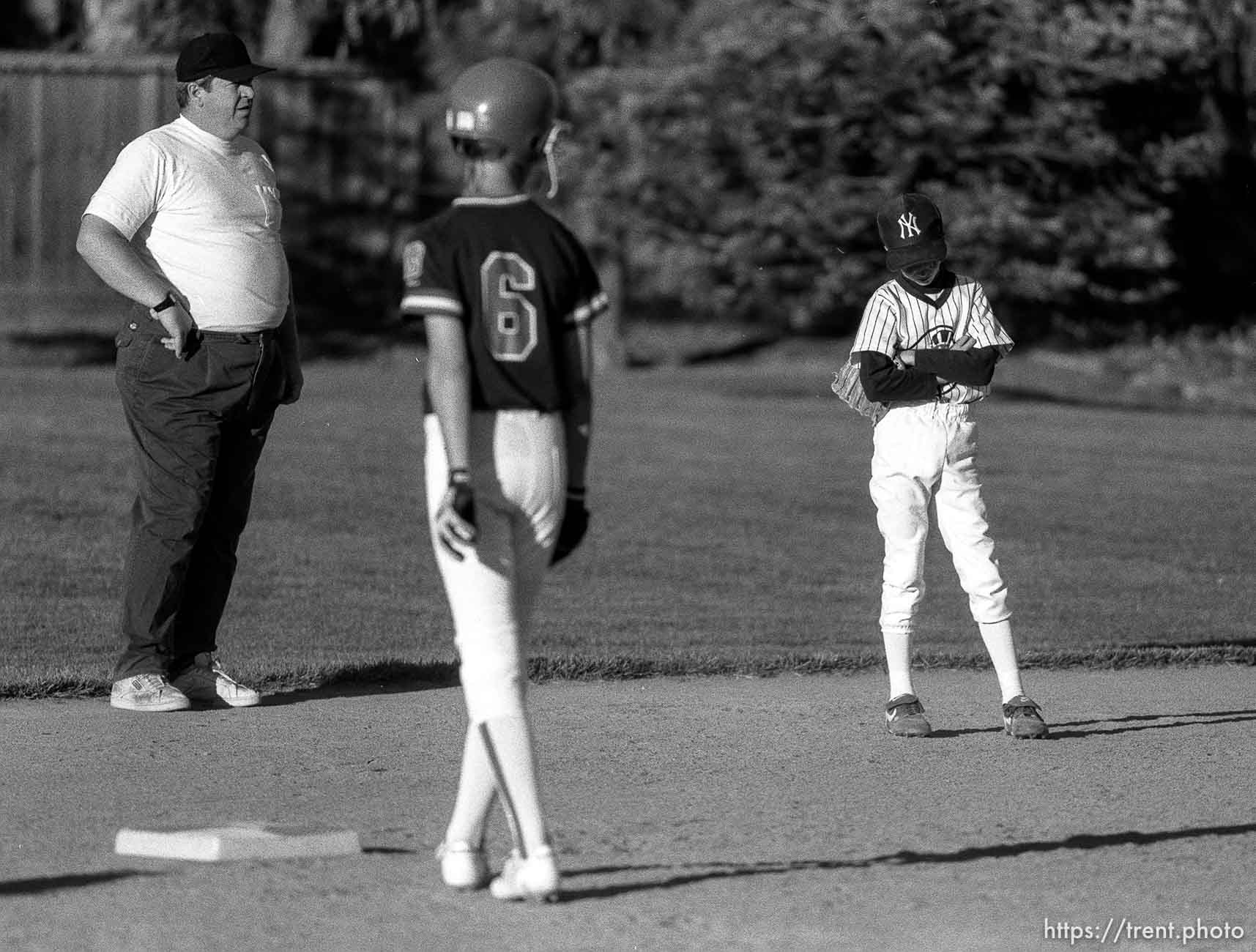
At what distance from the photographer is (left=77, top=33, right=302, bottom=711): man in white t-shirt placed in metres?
7.11

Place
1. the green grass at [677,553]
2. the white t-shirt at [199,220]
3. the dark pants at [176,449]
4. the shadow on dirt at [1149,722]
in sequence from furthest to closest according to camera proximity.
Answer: the green grass at [677,553] < the shadow on dirt at [1149,722] < the dark pants at [176,449] < the white t-shirt at [199,220]

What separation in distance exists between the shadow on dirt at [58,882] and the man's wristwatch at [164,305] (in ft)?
7.88

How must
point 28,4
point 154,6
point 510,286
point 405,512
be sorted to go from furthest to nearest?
point 28,4 → point 154,6 → point 405,512 → point 510,286

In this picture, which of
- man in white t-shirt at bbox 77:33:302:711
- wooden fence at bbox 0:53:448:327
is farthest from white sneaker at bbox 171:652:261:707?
wooden fence at bbox 0:53:448:327

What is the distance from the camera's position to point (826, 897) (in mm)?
5031

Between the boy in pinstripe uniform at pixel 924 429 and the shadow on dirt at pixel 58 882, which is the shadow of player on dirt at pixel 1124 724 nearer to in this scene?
the boy in pinstripe uniform at pixel 924 429

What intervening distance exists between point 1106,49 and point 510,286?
25608 mm

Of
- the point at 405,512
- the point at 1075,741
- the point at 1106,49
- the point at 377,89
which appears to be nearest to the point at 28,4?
the point at 377,89

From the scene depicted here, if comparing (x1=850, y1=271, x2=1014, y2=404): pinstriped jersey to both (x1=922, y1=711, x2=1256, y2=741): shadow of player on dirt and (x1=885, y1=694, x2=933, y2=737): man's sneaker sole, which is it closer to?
(x1=885, y1=694, x2=933, y2=737): man's sneaker sole

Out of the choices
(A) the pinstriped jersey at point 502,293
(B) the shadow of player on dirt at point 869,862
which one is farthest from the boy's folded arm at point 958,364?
(A) the pinstriped jersey at point 502,293

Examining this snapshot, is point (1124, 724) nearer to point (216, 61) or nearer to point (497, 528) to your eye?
point (497, 528)

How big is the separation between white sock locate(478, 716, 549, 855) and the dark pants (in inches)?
109

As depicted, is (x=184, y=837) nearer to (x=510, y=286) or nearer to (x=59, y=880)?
(x=59, y=880)

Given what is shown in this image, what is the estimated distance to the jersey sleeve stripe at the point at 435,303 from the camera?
184 inches
